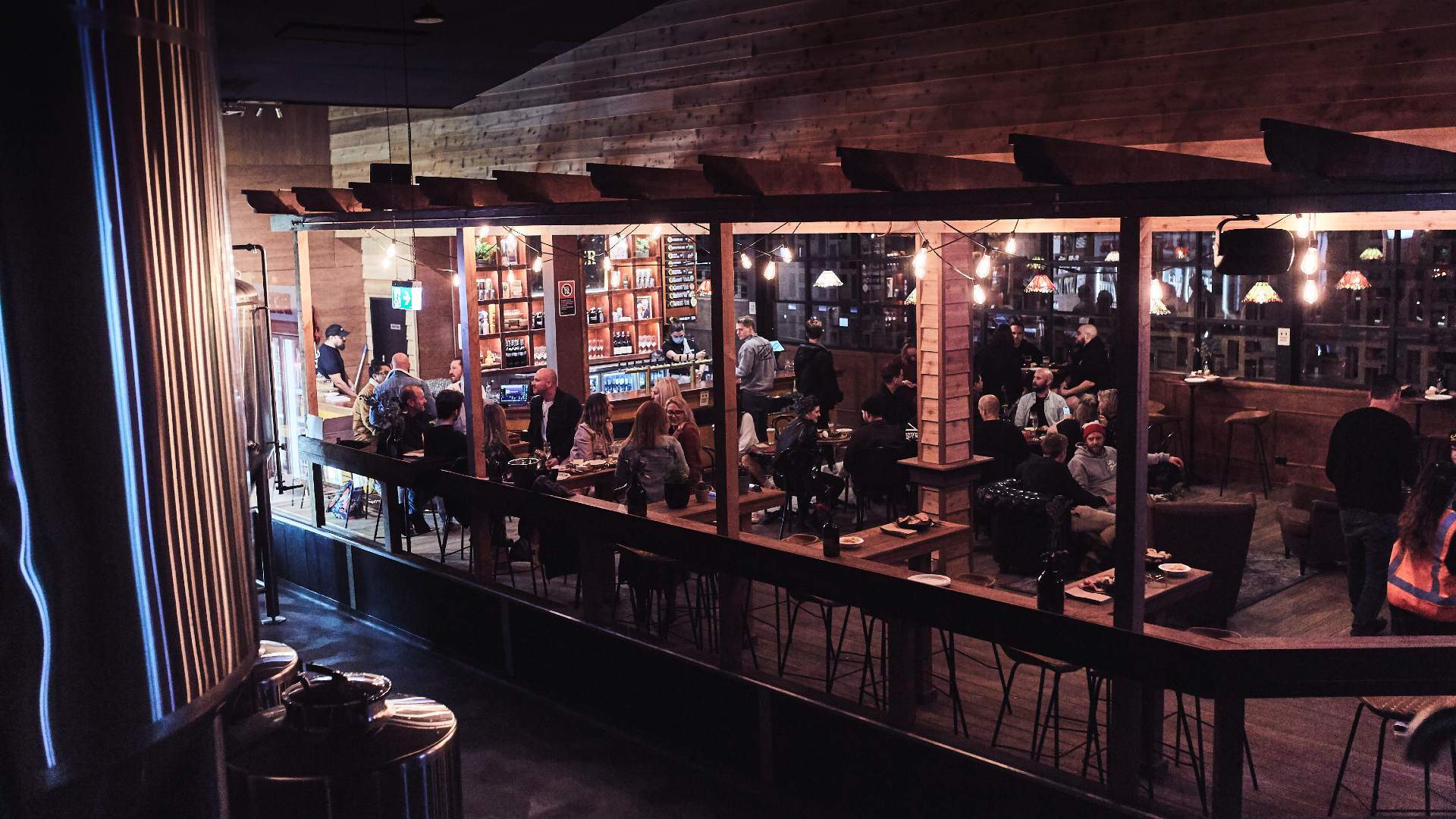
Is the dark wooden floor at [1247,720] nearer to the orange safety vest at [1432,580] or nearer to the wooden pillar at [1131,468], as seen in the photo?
the wooden pillar at [1131,468]

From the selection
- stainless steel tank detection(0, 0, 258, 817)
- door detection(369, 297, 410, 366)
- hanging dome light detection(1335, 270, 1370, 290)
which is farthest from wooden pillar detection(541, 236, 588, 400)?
stainless steel tank detection(0, 0, 258, 817)

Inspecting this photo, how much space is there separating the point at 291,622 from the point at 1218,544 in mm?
6784

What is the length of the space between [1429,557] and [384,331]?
463 inches

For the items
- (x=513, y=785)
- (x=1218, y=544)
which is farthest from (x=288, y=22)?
(x=1218, y=544)

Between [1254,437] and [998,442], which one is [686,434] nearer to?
[998,442]

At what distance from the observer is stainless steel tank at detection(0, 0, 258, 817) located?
6.36 ft

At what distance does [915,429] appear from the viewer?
11227 mm

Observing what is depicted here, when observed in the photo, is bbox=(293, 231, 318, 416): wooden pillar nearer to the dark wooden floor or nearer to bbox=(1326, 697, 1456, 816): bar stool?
the dark wooden floor

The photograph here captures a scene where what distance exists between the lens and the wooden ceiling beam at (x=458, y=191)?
7980mm

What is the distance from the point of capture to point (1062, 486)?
862 cm

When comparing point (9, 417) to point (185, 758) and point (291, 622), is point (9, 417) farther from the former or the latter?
point (291, 622)

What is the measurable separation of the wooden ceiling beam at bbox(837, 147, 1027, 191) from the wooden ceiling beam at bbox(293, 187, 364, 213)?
5375 millimetres

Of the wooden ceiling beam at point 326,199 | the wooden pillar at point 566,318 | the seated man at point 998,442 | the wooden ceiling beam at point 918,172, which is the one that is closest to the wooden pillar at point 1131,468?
the wooden ceiling beam at point 918,172

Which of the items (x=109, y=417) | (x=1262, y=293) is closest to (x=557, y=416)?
(x=1262, y=293)
